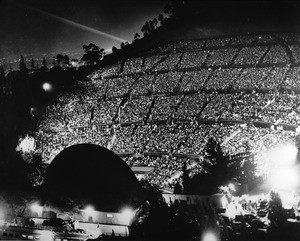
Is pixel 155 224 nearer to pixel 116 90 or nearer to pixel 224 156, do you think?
pixel 224 156

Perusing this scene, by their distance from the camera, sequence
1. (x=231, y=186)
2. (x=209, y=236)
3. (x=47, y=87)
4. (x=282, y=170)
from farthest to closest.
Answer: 1. (x=47, y=87)
2. (x=282, y=170)
3. (x=231, y=186)
4. (x=209, y=236)

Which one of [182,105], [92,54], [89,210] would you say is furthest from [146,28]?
[89,210]

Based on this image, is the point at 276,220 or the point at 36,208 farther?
the point at 36,208

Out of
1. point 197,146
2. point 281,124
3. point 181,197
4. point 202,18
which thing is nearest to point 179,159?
point 197,146

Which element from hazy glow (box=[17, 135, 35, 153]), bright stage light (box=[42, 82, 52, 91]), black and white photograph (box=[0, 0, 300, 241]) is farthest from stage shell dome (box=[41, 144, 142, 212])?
bright stage light (box=[42, 82, 52, 91])

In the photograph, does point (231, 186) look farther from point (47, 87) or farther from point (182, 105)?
point (47, 87)

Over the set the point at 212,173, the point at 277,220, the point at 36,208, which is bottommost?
the point at 277,220

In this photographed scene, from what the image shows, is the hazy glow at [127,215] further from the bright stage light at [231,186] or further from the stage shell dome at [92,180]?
the bright stage light at [231,186]
